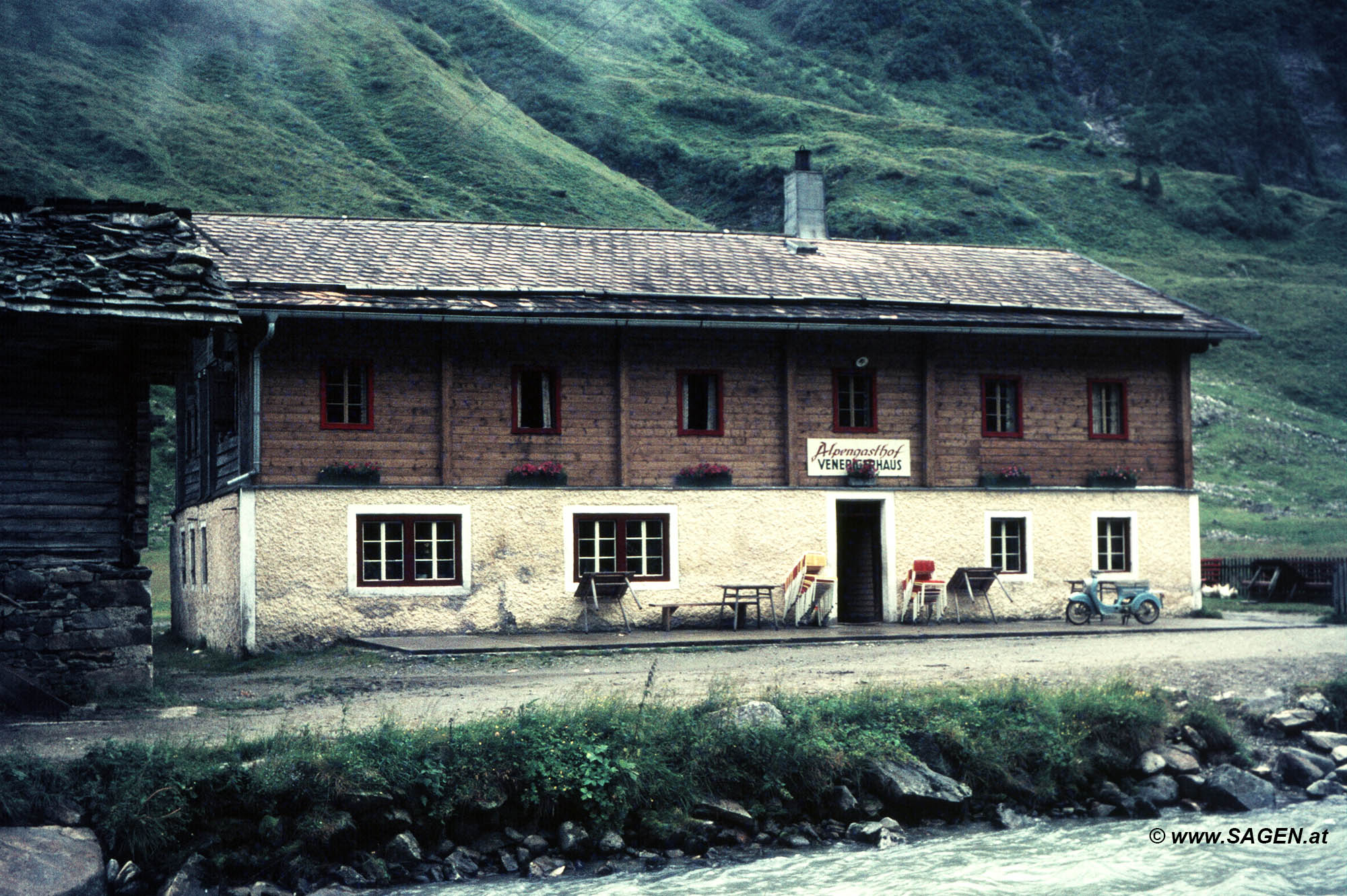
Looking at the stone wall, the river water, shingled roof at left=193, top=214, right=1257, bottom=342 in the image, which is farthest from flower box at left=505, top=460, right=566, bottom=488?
the river water

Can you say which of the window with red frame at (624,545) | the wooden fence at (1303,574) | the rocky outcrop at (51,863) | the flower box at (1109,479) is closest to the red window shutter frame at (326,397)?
the window with red frame at (624,545)

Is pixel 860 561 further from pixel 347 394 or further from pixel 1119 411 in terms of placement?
pixel 347 394

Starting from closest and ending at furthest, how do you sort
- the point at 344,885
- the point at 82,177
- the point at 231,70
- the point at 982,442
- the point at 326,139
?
1. the point at 344,885
2. the point at 982,442
3. the point at 82,177
4. the point at 326,139
5. the point at 231,70

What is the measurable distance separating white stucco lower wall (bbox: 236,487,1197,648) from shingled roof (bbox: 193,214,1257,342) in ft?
9.43

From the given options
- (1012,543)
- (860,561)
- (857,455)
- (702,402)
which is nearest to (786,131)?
(1012,543)

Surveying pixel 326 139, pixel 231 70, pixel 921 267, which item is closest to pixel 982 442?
pixel 921 267

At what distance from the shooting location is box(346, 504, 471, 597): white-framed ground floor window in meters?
21.1

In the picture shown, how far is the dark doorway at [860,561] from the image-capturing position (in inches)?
952

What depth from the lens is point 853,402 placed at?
24.2 m

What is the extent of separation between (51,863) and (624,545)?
13682 mm

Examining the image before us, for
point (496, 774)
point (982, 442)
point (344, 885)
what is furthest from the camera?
point (982, 442)

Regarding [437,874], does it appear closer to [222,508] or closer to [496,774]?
[496,774]

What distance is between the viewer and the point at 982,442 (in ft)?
80.7

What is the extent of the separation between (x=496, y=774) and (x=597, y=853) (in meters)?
1.02
